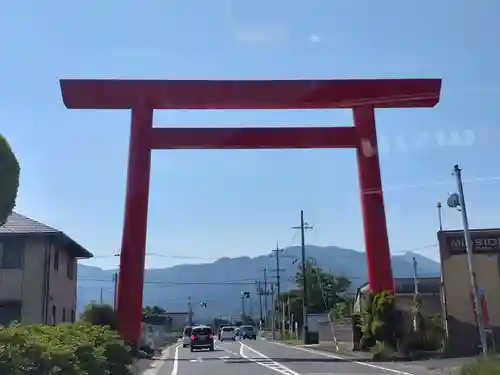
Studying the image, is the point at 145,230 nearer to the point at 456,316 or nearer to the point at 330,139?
the point at 330,139

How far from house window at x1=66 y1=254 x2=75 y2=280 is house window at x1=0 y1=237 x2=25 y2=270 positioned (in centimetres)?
631

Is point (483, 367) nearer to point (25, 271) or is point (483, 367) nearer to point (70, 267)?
point (25, 271)

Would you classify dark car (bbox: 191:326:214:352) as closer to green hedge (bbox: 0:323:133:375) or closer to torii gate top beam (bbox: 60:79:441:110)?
torii gate top beam (bbox: 60:79:441:110)

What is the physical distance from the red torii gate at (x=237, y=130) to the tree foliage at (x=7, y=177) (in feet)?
57.4

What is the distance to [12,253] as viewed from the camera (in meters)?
28.5

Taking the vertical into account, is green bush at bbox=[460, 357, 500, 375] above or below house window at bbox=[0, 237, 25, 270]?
below

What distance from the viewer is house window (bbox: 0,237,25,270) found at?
28359 mm

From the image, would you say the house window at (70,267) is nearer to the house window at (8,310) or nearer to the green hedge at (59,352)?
the house window at (8,310)

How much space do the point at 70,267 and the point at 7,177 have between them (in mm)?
28016

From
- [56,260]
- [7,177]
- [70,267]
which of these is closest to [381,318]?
[56,260]

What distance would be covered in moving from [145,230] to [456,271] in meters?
13.6

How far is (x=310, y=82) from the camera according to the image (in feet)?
87.5

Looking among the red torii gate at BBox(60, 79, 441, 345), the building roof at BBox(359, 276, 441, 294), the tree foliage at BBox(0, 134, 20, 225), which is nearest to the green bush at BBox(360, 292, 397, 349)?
the red torii gate at BBox(60, 79, 441, 345)

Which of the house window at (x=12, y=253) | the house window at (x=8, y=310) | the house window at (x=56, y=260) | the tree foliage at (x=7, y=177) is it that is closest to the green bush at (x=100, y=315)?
the house window at (x=8, y=310)
